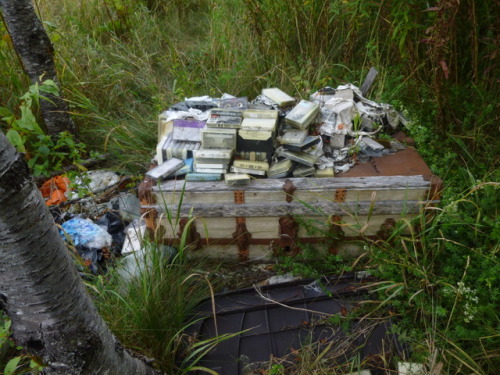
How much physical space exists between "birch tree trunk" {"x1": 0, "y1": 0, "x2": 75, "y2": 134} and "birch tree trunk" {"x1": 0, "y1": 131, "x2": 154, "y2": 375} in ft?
7.18

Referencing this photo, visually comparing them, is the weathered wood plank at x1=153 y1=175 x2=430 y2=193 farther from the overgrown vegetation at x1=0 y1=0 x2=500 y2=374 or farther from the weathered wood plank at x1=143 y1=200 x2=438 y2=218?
the overgrown vegetation at x1=0 y1=0 x2=500 y2=374

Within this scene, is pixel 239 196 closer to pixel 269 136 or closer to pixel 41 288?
pixel 269 136

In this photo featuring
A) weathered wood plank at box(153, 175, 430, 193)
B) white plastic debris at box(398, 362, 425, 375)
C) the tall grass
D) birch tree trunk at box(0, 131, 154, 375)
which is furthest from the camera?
weathered wood plank at box(153, 175, 430, 193)

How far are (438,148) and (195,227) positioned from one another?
1.88m

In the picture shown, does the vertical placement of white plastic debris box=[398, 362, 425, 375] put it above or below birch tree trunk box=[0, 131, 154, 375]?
below

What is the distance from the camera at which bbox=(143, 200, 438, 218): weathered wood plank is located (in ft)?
8.30

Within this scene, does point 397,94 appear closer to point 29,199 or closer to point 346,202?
point 346,202

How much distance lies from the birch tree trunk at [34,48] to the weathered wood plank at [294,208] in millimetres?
1435

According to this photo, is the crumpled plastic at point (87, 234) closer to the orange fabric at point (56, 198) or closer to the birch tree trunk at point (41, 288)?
the orange fabric at point (56, 198)

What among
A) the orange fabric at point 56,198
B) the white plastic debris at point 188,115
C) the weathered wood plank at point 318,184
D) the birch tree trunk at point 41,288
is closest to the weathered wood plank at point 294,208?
the weathered wood plank at point 318,184

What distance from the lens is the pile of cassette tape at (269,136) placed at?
8.46ft

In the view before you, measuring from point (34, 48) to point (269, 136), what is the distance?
2.01m

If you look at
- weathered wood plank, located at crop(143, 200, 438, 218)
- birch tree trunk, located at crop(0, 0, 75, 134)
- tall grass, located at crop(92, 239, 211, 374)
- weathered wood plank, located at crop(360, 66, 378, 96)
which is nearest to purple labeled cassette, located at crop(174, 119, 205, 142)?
weathered wood plank, located at crop(143, 200, 438, 218)

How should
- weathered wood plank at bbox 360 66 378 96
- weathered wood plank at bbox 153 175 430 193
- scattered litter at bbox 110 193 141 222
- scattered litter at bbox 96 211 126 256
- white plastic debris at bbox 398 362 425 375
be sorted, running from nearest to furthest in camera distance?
white plastic debris at bbox 398 362 425 375
weathered wood plank at bbox 153 175 430 193
scattered litter at bbox 96 211 126 256
scattered litter at bbox 110 193 141 222
weathered wood plank at bbox 360 66 378 96
